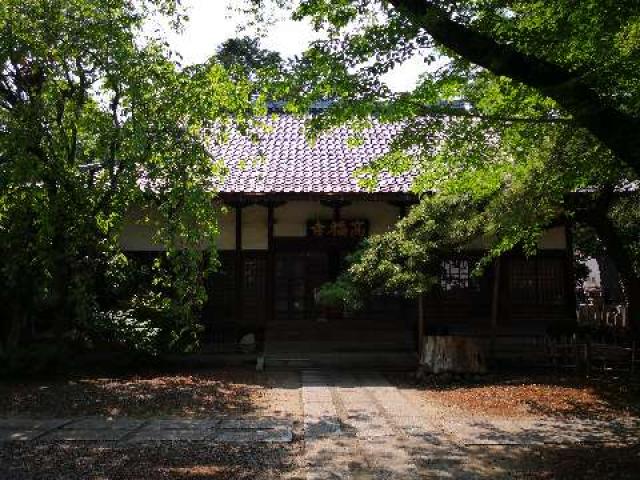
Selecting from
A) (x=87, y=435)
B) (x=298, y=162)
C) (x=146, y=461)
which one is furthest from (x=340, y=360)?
(x=146, y=461)

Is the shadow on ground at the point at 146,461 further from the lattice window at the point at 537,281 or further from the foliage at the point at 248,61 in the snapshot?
the lattice window at the point at 537,281

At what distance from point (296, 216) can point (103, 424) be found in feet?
26.7

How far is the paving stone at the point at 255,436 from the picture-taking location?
22.5 feet

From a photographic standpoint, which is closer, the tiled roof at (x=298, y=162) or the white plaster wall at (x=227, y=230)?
the tiled roof at (x=298, y=162)

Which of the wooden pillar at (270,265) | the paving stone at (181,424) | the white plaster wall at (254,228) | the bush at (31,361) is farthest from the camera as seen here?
the white plaster wall at (254,228)

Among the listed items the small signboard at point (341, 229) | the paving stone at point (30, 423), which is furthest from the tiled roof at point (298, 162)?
the paving stone at point (30, 423)

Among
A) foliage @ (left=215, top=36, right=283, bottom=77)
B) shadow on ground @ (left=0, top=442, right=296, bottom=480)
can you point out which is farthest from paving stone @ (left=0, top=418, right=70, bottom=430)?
foliage @ (left=215, top=36, right=283, bottom=77)

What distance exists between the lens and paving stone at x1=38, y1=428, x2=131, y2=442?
6.90 meters

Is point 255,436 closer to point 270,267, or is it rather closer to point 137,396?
point 137,396

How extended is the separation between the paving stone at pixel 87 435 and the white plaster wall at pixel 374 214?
869cm

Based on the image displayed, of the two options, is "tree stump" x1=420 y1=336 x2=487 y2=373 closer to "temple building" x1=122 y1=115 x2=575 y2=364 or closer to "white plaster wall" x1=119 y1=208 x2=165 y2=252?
"temple building" x1=122 y1=115 x2=575 y2=364

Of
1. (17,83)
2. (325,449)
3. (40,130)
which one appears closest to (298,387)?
(325,449)

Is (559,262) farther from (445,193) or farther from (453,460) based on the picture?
(453,460)

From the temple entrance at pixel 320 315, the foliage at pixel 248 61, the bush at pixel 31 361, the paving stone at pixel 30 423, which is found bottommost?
the paving stone at pixel 30 423
